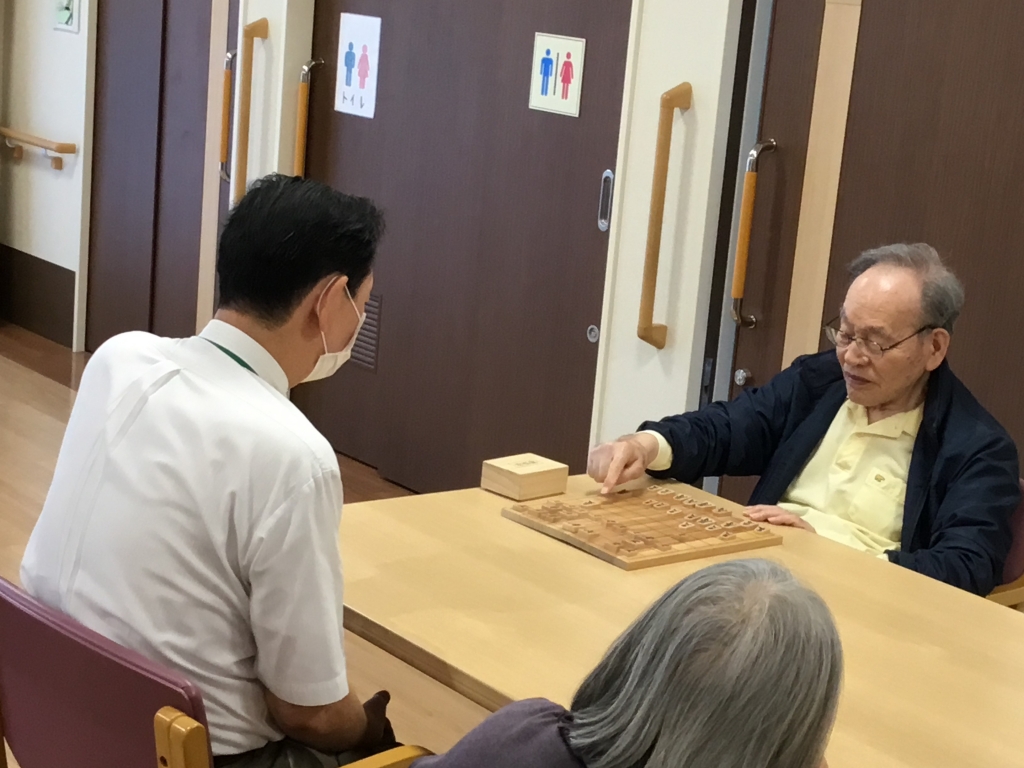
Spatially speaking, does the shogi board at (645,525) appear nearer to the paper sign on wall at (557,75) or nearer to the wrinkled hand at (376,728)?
the wrinkled hand at (376,728)

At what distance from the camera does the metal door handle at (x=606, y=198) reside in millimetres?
3898

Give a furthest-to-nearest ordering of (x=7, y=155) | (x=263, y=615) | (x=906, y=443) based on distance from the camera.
→ (x=7, y=155)
(x=906, y=443)
(x=263, y=615)

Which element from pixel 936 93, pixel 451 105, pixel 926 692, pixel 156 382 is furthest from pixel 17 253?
pixel 926 692

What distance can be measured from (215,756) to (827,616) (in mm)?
839

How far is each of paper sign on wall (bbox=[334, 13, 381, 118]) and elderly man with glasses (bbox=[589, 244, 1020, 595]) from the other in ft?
7.56

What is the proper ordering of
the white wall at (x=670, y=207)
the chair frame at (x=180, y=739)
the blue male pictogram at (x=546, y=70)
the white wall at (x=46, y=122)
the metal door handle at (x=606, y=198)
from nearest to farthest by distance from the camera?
the chair frame at (x=180, y=739) < the white wall at (x=670, y=207) < the metal door handle at (x=606, y=198) < the blue male pictogram at (x=546, y=70) < the white wall at (x=46, y=122)

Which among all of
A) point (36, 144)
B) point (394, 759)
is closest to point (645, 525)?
point (394, 759)

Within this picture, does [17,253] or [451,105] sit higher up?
[451,105]

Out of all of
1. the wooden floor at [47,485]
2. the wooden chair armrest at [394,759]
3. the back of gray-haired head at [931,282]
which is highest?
the back of gray-haired head at [931,282]

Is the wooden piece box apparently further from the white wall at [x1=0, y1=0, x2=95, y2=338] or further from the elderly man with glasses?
the white wall at [x1=0, y1=0, x2=95, y2=338]

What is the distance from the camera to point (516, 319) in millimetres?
4227

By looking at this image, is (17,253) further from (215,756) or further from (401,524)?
(215,756)

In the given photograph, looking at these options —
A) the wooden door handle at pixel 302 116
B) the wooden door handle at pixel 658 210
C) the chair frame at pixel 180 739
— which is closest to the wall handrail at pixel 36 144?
the wooden door handle at pixel 302 116

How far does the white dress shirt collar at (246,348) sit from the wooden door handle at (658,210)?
2057mm
